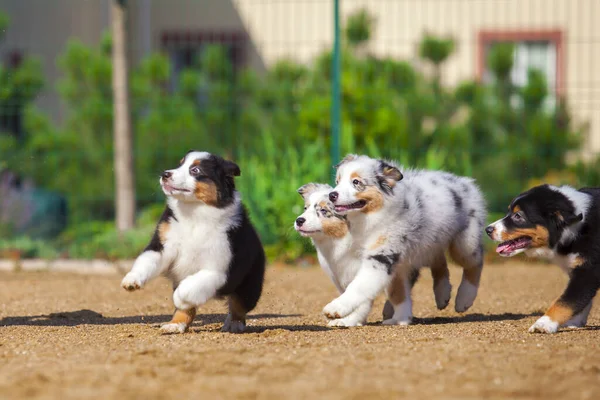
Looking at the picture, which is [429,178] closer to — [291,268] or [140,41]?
[291,268]

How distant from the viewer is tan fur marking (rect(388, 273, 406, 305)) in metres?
6.71

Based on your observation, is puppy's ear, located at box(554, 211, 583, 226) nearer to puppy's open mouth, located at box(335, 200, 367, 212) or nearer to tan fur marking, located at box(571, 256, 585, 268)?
tan fur marking, located at box(571, 256, 585, 268)

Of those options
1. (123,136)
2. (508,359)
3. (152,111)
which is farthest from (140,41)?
(508,359)

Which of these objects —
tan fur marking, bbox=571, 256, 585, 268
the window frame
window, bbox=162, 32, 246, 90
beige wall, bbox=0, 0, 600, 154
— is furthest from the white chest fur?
the window frame

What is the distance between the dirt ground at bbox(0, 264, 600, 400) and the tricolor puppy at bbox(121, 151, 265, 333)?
10.8 inches

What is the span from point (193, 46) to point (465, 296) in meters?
8.97

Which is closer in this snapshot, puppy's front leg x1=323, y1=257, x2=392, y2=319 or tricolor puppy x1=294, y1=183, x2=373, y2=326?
puppy's front leg x1=323, y1=257, x2=392, y2=319

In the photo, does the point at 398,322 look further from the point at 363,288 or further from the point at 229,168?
the point at 229,168

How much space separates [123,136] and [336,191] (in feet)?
18.1

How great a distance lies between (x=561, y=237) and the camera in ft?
20.5

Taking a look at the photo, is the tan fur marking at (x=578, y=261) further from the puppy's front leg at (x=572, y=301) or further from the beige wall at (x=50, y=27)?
the beige wall at (x=50, y=27)

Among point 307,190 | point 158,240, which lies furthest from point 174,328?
point 307,190

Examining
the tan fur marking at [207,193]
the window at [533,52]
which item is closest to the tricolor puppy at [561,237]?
the tan fur marking at [207,193]

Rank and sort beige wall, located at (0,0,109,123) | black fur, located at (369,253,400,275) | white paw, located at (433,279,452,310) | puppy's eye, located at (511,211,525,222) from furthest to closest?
beige wall, located at (0,0,109,123)
white paw, located at (433,279,452,310)
black fur, located at (369,253,400,275)
puppy's eye, located at (511,211,525,222)
